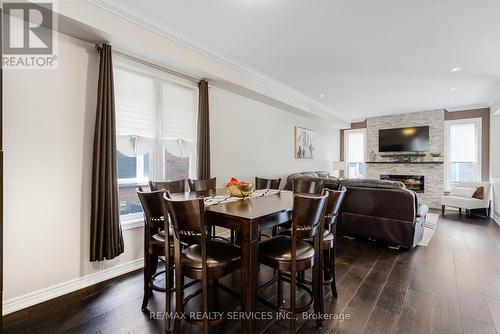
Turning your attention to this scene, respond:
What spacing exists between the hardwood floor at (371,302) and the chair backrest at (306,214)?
79 cm

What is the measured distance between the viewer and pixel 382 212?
3521mm

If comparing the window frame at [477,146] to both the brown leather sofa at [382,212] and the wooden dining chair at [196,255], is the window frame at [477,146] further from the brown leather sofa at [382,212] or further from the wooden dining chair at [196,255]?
the wooden dining chair at [196,255]

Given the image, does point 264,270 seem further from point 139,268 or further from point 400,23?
point 400,23

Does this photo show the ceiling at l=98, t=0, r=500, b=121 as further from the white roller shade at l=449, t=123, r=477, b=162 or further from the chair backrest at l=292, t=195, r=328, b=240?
the chair backrest at l=292, t=195, r=328, b=240

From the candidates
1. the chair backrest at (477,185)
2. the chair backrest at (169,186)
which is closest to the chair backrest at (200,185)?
the chair backrest at (169,186)

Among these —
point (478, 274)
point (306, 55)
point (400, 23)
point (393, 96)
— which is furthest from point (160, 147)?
point (393, 96)

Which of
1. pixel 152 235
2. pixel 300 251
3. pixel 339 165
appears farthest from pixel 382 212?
pixel 339 165

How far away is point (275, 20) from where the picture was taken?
2.62 metres

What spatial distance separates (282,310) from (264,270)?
45.4 inches

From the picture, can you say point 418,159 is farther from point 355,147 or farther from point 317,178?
point 317,178

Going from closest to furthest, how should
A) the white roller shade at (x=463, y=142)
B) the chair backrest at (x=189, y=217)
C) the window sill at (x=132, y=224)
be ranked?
the chair backrest at (x=189, y=217)
the window sill at (x=132, y=224)
the white roller shade at (x=463, y=142)

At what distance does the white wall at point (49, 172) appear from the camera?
2076mm

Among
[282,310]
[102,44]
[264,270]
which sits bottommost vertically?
[264,270]

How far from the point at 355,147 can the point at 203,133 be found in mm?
6599
